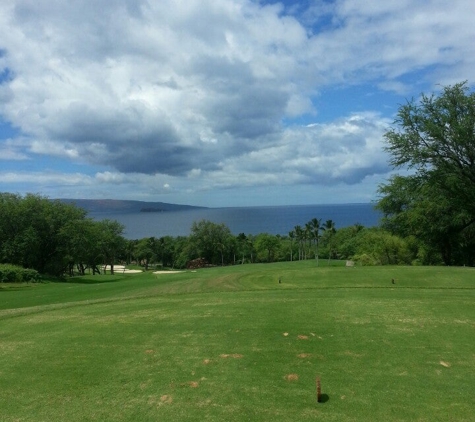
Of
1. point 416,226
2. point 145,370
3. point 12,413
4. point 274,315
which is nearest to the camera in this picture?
point 12,413

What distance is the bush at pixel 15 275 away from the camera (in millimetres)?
35844

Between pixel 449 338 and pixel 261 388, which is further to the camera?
pixel 449 338

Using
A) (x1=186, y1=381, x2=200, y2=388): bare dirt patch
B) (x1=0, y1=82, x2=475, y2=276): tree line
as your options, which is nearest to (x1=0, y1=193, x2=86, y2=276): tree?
(x1=0, y1=82, x2=475, y2=276): tree line

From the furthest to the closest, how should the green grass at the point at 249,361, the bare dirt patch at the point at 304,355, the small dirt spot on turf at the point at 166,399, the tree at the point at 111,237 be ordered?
the tree at the point at 111,237 → the bare dirt patch at the point at 304,355 → the small dirt spot on turf at the point at 166,399 → the green grass at the point at 249,361

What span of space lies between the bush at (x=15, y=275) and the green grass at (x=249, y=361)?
24.4 m

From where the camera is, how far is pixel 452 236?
38156mm

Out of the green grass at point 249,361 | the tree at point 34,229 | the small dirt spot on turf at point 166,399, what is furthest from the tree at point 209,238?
the small dirt spot on turf at point 166,399

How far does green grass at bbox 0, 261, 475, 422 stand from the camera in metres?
6.63

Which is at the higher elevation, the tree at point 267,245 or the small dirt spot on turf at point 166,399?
the tree at point 267,245

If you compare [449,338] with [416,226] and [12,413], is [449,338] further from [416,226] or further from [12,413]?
[416,226]

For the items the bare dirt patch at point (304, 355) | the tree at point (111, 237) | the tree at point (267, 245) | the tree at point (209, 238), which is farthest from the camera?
the tree at point (267, 245)

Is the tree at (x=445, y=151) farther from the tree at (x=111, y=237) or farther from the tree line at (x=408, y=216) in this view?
the tree at (x=111, y=237)

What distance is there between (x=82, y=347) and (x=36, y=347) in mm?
1332

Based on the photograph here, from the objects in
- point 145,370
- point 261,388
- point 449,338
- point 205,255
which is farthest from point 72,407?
point 205,255
